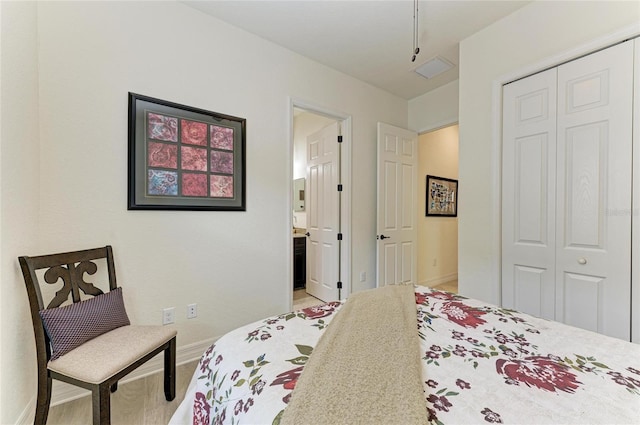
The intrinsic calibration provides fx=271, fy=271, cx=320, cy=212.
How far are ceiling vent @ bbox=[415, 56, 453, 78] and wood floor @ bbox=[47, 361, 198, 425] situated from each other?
3.53 meters

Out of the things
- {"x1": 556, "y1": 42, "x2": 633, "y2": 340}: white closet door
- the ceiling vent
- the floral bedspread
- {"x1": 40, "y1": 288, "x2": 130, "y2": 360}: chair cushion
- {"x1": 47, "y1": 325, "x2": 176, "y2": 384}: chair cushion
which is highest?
the ceiling vent

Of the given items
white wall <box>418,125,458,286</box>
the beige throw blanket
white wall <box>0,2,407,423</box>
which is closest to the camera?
the beige throw blanket

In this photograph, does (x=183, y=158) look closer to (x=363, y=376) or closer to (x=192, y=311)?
(x=192, y=311)

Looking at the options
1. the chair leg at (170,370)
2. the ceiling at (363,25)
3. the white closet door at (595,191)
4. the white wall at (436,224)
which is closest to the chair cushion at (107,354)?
the chair leg at (170,370)

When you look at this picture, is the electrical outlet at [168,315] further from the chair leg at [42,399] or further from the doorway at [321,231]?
the doorway at [321,231]

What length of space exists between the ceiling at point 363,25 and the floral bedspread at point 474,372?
2.21 m

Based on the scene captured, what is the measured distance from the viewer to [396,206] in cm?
344

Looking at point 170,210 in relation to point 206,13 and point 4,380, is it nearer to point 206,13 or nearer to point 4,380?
point 4,380

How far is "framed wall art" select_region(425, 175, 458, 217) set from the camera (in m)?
4.15

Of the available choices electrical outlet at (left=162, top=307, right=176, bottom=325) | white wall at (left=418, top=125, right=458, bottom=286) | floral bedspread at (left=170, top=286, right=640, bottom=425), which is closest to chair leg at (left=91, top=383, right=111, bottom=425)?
floral bedspread at (left=170, top=286, right=640, bottom=425)

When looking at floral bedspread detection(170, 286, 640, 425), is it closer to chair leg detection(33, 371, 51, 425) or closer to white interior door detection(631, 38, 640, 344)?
chair leg detection(33, 371, 51, 425)

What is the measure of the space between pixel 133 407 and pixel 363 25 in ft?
10.4

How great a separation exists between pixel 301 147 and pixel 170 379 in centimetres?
368

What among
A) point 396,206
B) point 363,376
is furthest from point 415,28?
point 363,376
